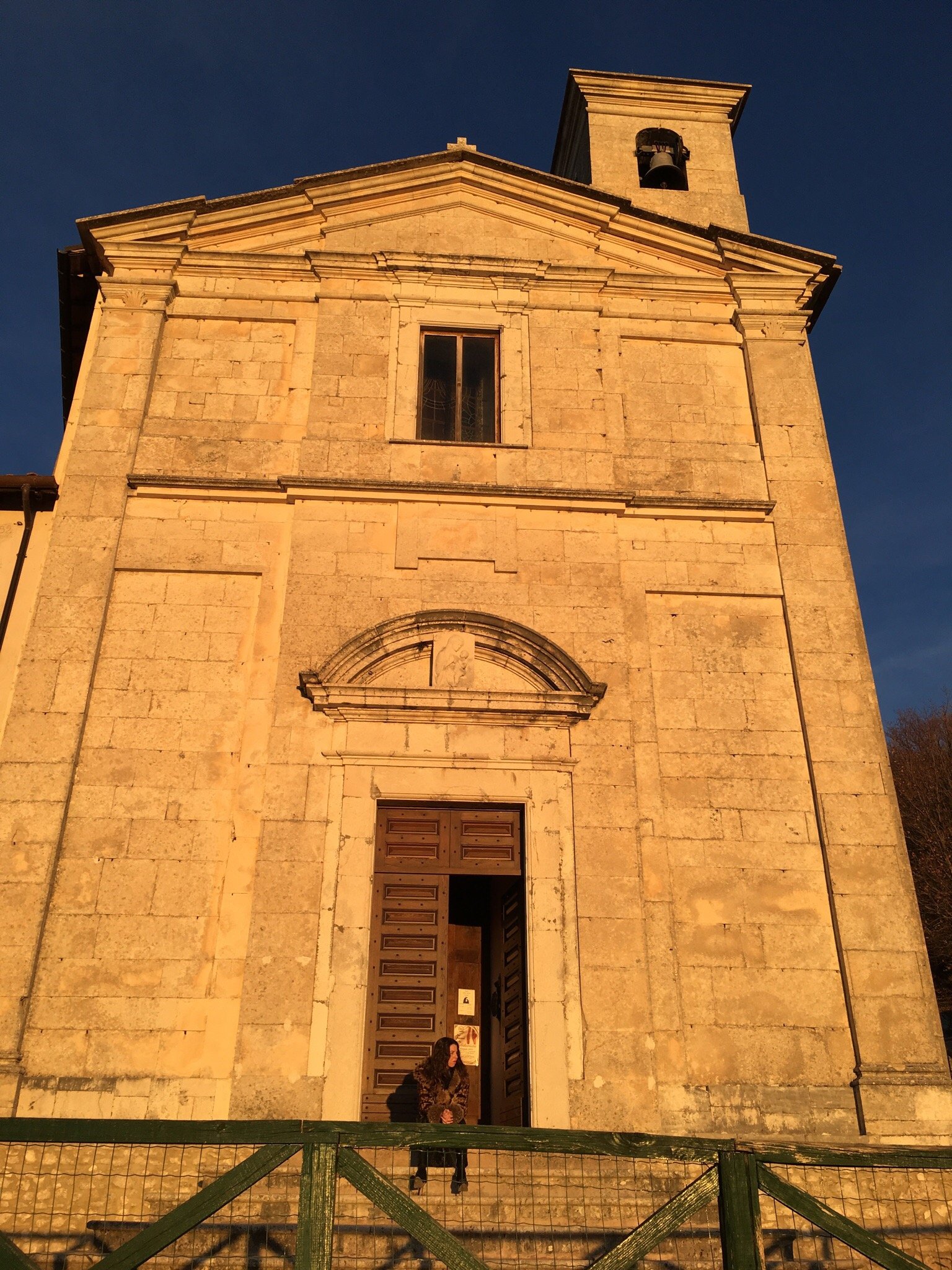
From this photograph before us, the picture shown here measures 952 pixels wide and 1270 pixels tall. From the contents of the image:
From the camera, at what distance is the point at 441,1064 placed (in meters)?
9.32

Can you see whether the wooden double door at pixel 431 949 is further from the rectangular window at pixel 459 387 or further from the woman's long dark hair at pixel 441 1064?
the rectangular window at pixel 459 387

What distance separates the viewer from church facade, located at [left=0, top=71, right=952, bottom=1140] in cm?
989

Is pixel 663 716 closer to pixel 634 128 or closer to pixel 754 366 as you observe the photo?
pixel 754 366

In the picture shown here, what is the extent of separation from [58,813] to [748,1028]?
23.5 feet

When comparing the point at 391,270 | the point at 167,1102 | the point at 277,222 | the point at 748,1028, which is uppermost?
the point at 277,222

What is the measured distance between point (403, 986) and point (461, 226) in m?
10.4

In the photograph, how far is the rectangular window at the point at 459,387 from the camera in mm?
13438

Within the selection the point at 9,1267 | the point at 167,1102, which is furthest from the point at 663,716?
the point at 9,1267

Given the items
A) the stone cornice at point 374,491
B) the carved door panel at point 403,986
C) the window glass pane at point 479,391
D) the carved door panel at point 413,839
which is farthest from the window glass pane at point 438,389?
the carved door panel at point 403,986

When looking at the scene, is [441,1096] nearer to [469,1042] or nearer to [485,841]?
[485,841]

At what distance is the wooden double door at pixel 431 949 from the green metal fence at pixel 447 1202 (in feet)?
3.82

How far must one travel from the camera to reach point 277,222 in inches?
580

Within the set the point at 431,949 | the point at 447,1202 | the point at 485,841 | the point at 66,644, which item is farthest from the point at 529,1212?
the point at 66,644

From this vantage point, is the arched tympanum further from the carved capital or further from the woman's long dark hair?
the carved capital
